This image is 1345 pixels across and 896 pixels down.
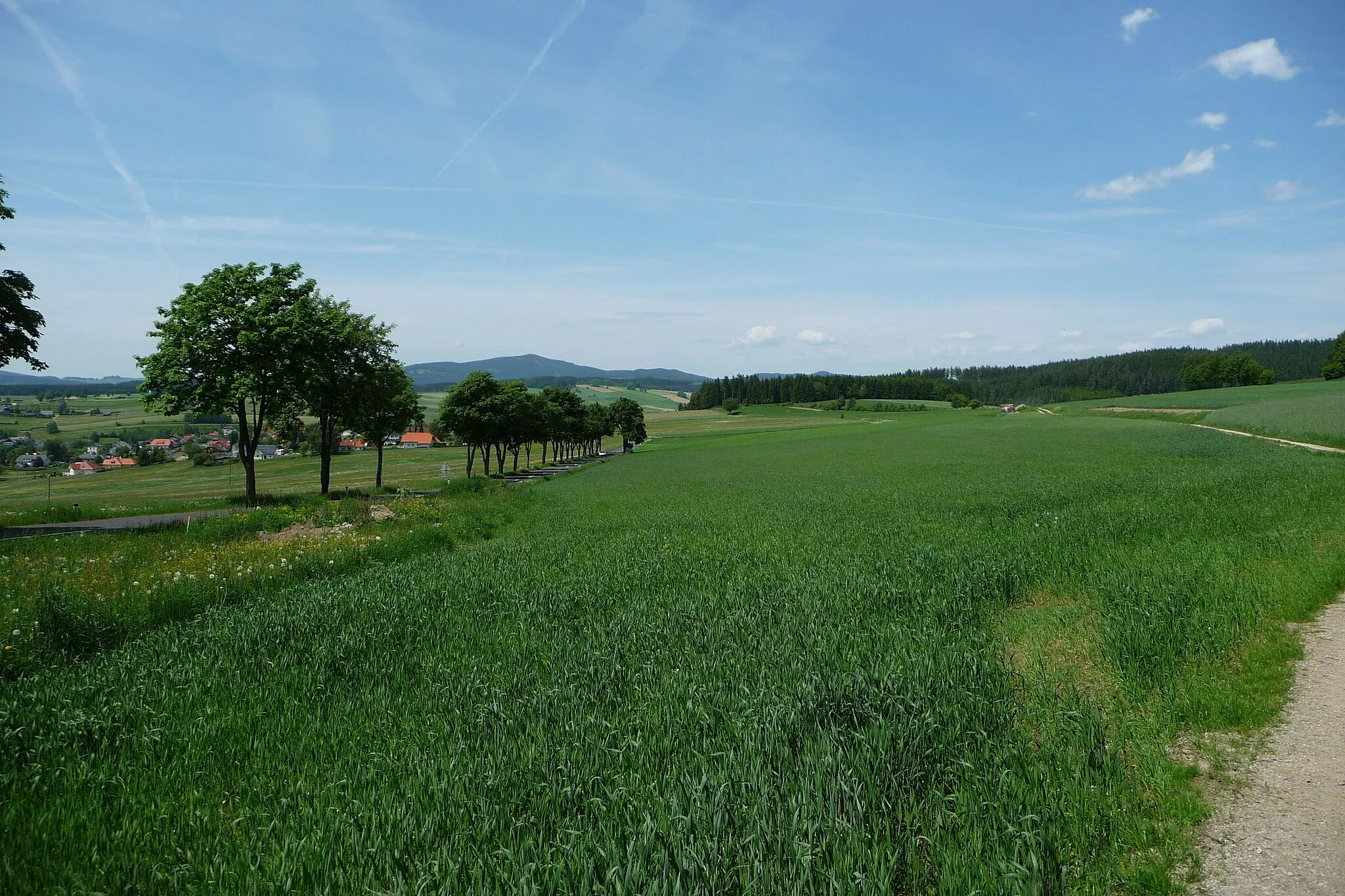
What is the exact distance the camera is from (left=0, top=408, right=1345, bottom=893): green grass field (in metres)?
4.15

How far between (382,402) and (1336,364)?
16208 centimetres

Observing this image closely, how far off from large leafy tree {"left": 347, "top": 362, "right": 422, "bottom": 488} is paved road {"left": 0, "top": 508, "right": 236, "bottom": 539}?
12787 mm

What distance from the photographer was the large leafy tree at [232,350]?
1122 inches

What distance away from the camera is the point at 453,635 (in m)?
9.17

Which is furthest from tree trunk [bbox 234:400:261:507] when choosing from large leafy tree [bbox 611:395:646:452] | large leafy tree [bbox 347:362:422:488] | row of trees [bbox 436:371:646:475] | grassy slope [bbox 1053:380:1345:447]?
large leafy tree [bbox 611:395:646:452]

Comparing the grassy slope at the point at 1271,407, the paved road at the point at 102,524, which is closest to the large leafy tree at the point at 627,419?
the grassy slope at the point at 1271,407

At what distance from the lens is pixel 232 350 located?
29.7 meters

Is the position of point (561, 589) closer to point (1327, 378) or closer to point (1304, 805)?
point (1304, 805)

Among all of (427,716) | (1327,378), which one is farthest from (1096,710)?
(1327,378)

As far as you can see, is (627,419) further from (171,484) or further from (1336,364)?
(1336,364)

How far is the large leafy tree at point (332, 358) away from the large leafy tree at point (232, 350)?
342mm

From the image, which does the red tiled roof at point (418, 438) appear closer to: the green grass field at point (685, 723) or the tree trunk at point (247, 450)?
the tree trunk at point (247, 450)

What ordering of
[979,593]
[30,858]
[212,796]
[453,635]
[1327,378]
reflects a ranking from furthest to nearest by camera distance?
[1327,378], [979,593], [453,635], [212,796], [30,858]

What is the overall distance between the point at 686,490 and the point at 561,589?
80.9ft
